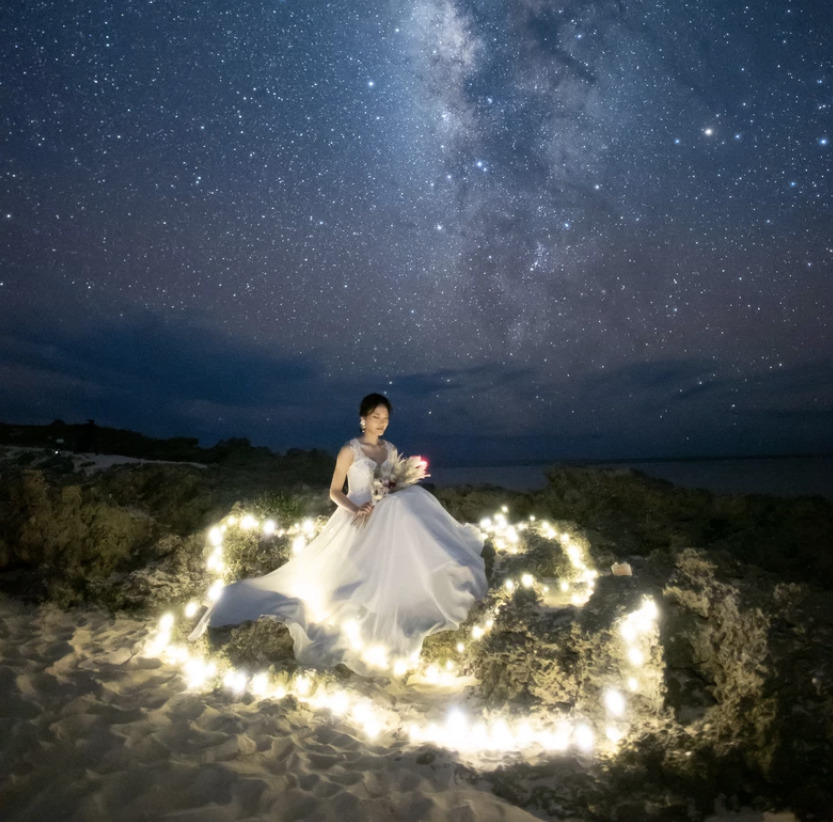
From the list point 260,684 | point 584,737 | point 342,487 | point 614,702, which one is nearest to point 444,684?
point 584,737

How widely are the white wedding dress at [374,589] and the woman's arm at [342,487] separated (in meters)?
0.13

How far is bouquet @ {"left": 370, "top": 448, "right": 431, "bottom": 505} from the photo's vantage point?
6.19 meters

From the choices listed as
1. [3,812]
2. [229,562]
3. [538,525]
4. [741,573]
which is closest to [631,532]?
[538,525]

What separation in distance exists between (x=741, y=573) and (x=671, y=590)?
677 mm

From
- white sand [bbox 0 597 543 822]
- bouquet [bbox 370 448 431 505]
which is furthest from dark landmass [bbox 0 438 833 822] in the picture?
bouquet [bbox 370 448 431 505]

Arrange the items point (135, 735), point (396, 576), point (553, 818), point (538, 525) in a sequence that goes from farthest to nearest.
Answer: point (538, 525), point (396, 576), point (135, 735), point (553, 818)

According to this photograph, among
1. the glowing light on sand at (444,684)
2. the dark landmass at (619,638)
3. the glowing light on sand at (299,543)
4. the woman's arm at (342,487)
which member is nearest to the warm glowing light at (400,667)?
the glowing light on sand at (444,684)

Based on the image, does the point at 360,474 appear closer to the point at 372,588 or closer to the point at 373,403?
the point at 373,403

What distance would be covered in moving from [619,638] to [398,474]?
3.08 metres

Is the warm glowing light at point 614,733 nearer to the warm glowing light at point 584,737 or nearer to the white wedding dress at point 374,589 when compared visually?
the warm glowing light at point 584,737

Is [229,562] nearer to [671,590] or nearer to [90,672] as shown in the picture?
[90,672]

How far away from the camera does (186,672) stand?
4.65 m

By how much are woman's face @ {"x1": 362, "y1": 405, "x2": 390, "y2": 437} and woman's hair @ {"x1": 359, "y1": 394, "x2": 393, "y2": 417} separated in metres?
0.04

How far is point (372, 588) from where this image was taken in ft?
17.4
